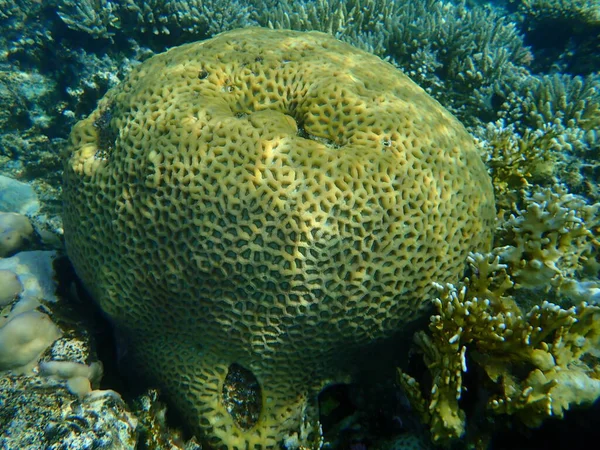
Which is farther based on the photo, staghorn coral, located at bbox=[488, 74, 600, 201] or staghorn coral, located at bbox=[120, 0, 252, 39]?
staghorn coral, located at bbox=[120, 0, 252, 39]

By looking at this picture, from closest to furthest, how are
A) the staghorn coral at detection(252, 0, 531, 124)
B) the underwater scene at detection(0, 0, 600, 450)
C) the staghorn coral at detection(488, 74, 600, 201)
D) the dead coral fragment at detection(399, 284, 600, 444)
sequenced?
1. the dead coral fragment at detection(399, 284, 600, 444)
2. the underwater scene at detection(0, 0, 600, 450)
3. the staghorn coral at detection(488, 74, 600, 201)
4. the staghorn coral at detection(252, 0, 531, 124)

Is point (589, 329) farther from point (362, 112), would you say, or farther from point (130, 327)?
point (130, 327)

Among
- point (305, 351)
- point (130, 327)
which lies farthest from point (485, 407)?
point (130, 327)

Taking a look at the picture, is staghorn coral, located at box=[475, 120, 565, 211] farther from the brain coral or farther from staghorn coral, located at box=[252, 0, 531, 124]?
staghorn coral, located at box=[252, 0, 531, 124]

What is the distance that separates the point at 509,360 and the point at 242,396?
194 cm

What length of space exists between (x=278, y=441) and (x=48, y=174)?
5.26 m

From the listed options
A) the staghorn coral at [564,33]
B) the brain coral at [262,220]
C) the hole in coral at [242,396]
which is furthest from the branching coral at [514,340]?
the staghorn coral at [564,33]

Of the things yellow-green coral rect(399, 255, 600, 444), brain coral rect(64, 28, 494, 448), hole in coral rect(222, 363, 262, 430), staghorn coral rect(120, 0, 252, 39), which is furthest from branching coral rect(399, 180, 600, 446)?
staghorn coral rect(120, 0, 252, 39)

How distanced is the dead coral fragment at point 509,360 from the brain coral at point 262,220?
0.30 meters

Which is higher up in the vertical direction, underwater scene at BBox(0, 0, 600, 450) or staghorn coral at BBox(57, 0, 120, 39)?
staghorn coral at BBox(57, 0, 120, 39)

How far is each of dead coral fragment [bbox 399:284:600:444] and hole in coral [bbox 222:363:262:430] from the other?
1.12 meters

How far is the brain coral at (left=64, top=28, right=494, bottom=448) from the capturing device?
8.11 feet

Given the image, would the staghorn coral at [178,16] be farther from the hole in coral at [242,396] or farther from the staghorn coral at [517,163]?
the hole in coral at [242,396]

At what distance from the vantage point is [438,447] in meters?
2.57
